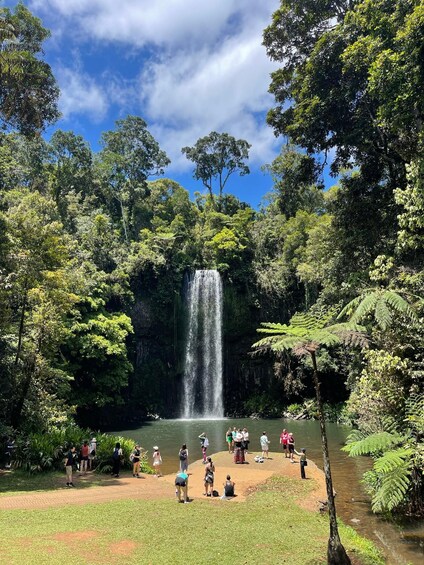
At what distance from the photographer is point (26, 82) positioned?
19781 mm

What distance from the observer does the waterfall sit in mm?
38812

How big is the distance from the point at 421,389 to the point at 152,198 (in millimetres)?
47916

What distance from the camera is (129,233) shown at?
176 ft

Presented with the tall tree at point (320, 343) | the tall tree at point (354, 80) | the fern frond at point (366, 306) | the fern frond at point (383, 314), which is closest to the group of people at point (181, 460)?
the tall tree at point (320, 343)

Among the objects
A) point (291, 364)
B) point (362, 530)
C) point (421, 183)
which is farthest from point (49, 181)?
point (362, 530)

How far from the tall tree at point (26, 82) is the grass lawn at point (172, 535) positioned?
16591 mm

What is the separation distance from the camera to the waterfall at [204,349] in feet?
127

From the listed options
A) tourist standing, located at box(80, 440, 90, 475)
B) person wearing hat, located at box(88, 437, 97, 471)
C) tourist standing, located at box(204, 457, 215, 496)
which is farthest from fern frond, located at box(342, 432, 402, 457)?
person wearing hat, located at box(88, 437, 97, 471)

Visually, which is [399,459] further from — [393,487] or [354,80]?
[354,80]

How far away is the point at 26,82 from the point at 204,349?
26838mm

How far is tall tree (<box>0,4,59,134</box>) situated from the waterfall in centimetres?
2321

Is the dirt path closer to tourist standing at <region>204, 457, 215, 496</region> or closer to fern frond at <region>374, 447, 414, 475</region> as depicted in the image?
tourist standing at <region>204, 457, 215, 496</region>

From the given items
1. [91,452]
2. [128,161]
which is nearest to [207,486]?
[91,452]

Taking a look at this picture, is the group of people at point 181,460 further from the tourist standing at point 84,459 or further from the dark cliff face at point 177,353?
the dark cliff face at point 177,353
